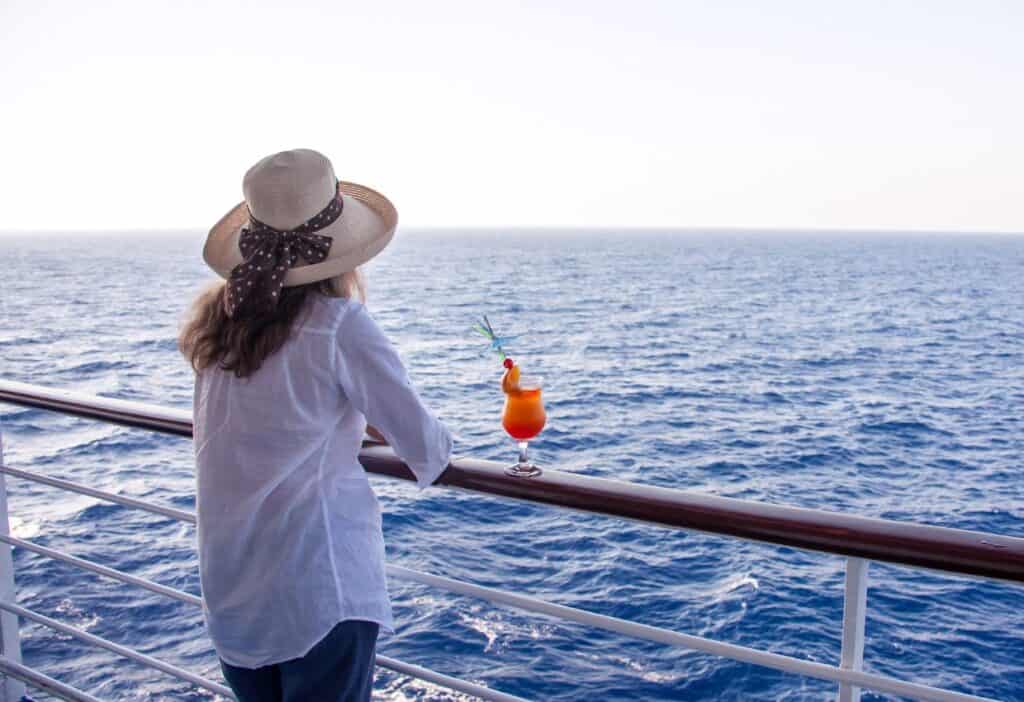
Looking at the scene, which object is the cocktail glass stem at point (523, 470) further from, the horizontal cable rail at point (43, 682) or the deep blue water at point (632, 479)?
the deep blue water at point (632, 479)

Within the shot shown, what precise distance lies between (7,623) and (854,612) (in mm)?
1918

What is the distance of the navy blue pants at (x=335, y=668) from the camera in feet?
4.01

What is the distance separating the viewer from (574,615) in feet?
4.18

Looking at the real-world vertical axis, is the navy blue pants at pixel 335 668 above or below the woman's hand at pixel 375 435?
below

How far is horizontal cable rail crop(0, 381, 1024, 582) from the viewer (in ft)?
3.41

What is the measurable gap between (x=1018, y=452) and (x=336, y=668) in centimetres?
1607

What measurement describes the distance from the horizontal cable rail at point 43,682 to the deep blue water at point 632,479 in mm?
2805

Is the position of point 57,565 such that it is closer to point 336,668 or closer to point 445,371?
point 336,668

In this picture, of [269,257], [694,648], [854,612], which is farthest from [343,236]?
[854,612]

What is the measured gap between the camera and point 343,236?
4.09 feet

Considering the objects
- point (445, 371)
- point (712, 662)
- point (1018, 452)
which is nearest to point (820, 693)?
point (712, 662)

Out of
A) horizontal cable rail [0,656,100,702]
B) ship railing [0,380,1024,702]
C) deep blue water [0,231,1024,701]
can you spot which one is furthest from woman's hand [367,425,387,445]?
deep blue water [0,231,1024,701]

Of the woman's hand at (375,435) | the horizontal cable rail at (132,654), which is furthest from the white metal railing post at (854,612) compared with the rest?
the horizontal cable rail at (132,654)

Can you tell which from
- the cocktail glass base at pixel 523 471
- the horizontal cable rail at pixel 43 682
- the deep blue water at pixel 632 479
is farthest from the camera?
the deep blue water at pixel 632 479
